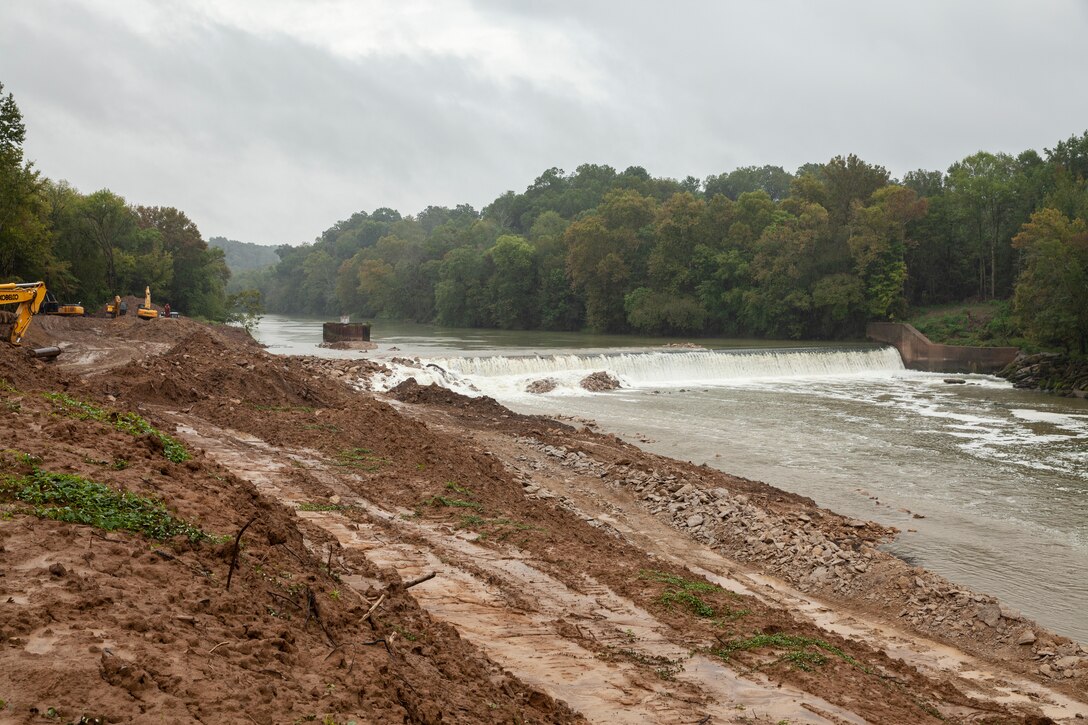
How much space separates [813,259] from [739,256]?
257 inches

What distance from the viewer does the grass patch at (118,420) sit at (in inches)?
363

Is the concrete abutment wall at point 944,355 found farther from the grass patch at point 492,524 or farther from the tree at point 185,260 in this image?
the tree at point 185,260

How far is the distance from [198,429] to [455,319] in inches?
2832

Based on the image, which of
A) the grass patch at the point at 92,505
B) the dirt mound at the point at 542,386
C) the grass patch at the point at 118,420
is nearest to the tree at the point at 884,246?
the dirt mound at the point at 542,386

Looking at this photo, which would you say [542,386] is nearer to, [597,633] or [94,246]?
[597,633]

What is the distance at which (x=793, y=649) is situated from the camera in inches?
292

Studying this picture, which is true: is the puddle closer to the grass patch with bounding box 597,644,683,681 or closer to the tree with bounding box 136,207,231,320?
the grass patch with bounding box 597,644,683,681

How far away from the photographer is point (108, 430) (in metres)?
9.07

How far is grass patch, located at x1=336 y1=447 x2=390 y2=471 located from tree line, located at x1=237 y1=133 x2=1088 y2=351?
119 ft

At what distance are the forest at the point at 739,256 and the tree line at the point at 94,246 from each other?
4.3 inches

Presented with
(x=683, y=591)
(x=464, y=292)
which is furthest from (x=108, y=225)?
(x=683, y=591)

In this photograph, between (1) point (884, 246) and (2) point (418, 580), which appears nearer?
(2) point (418, 580)

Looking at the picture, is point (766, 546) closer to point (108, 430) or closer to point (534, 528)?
point (534, 528)

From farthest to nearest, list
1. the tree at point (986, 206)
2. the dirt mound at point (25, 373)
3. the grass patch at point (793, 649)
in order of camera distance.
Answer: the tree at point (986, 206)
the dirt mound at point (25, 373)
the grass patch at point (793, 649)
